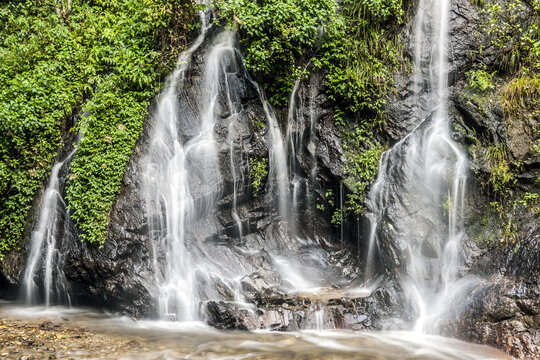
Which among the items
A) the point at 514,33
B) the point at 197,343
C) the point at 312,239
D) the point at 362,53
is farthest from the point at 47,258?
the point at 514,33

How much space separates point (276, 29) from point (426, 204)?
4876mm

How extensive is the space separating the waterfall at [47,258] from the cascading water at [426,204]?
249 inches

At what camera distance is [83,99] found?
9375mm

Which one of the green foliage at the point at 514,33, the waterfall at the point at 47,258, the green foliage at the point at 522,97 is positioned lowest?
the waterfall at the point at 47,258

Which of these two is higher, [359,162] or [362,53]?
[362,53]

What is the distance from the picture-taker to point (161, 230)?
7871 mm

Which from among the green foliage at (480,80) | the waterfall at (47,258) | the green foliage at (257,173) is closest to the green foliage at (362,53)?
the green foliage at (480,80)

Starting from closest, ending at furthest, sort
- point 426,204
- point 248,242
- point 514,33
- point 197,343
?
point 197,343, point 426,204, point 514,33, point 248,242

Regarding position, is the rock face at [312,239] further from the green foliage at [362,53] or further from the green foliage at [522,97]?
the green foliage at [362,53]

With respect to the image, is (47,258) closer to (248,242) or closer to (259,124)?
(248,242)

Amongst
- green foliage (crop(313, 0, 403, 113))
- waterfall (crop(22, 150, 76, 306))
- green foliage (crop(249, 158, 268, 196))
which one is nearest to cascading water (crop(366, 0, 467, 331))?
green foliage (crop(313, 0, 403, 113))

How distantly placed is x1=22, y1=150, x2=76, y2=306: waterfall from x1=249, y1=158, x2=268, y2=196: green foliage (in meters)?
3.98

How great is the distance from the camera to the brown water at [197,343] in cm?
557

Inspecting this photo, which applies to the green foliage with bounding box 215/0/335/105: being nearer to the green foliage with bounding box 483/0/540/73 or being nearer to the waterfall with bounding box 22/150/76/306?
the green foliage with bounding box 483/0/540/73
